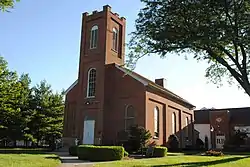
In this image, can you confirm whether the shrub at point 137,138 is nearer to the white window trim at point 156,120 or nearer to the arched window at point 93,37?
the white window trim at point 156,120

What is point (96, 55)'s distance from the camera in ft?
108

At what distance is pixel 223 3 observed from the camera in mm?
18781

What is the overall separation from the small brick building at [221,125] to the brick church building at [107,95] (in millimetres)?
18035

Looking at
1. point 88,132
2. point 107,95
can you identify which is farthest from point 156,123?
point 88,132

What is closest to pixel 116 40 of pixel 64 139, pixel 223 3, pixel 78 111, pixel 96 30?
pixel 96 30

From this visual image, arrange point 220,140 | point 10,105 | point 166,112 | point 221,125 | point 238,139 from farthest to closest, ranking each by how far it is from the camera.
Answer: point 221,125, point 220,140, point 238,139, point 10,105, point 166,112

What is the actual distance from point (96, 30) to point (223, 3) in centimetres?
1788

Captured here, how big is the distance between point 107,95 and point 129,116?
3.19 m

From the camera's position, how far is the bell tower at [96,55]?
31.3 metres

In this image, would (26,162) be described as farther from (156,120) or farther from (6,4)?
(156,120)

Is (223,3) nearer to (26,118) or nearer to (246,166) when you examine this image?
(246,166)

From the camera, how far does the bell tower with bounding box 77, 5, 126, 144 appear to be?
31312 millimetres

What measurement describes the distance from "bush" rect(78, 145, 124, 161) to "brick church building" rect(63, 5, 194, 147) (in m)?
9.19

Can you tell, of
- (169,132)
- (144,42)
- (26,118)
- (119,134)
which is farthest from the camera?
(26,118)
